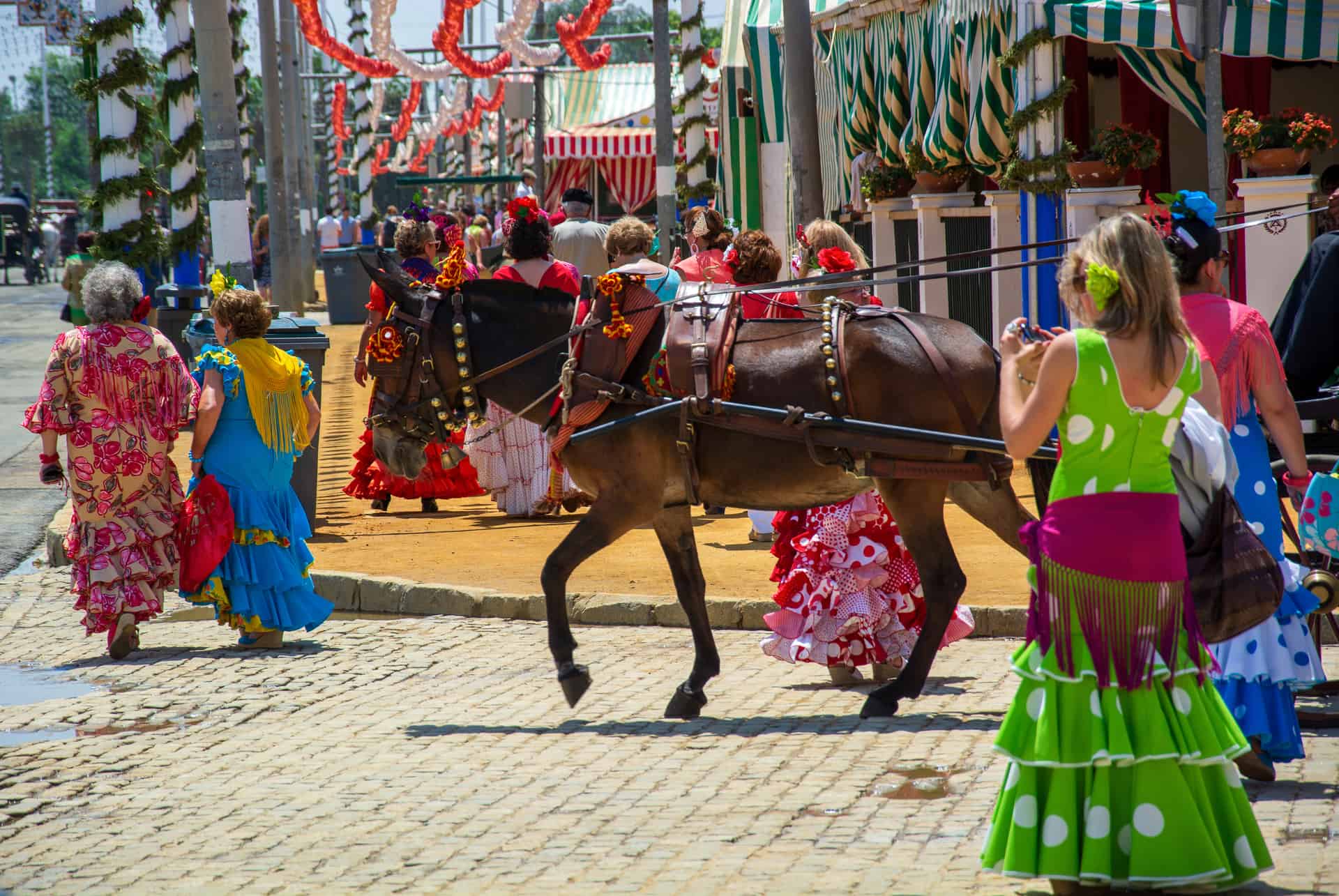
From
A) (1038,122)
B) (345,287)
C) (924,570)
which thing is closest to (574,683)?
(924,570)

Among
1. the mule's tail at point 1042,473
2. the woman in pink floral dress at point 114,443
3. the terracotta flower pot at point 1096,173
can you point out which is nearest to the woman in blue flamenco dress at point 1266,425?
the mule's tail at point 1042,473

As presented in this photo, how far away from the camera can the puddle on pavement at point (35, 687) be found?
26.1 feet

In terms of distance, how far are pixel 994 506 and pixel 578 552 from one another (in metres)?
1.76

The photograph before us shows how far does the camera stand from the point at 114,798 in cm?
620

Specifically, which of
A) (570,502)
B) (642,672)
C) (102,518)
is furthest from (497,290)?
(570,502)

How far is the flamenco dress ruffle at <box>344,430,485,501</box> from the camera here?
42.0 feet

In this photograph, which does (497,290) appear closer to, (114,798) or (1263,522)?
(114,798)

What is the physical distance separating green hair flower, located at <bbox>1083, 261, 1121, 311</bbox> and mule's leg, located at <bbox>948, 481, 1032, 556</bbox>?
8.94ft

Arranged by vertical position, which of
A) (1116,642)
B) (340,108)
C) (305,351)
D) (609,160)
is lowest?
(1116,642)

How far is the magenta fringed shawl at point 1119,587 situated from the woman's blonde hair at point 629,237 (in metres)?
5.32

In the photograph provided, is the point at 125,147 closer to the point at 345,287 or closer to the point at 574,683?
the point at 574,683

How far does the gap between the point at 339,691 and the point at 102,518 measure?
171 cm

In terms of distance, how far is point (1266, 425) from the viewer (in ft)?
19.0

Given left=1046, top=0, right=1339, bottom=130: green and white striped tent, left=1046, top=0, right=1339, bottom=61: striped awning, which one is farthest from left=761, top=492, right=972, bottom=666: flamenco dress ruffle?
left=1046, top=0, right=1339, bottom=61: striped awning
